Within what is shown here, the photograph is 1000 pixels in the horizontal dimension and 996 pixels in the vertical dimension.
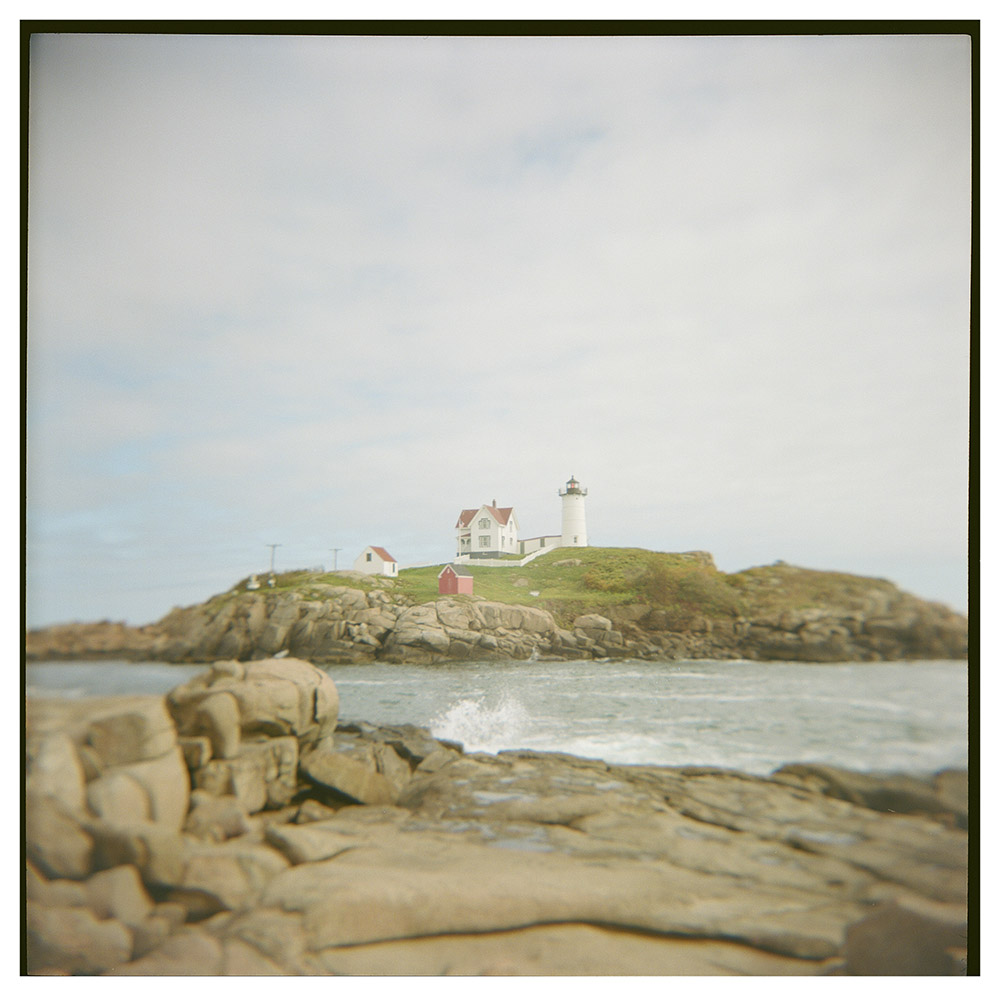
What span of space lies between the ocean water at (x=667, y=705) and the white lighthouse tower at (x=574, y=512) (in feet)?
2.49

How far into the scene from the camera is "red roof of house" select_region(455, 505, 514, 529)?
12.9 feet

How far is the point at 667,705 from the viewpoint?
12.2 feet

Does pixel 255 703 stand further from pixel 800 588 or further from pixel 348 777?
pixel 800 588

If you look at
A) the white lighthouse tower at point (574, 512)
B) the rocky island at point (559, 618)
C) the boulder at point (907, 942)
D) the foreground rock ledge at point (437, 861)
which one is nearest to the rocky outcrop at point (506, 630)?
the rocky island at point (559, 618)

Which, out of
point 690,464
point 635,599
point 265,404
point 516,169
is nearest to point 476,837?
point 635,599

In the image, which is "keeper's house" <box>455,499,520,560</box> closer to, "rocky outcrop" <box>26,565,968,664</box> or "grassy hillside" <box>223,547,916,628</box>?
"grassy hillside" <box>223,547,916,628</box>

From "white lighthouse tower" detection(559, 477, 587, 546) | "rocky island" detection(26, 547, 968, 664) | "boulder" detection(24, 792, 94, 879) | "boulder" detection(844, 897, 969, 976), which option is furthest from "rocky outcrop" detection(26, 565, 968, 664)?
"boulder" detection(844, 897, 969, 976)

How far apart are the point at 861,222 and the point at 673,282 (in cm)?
104

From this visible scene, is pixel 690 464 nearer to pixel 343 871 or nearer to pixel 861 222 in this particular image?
pixel 861 222

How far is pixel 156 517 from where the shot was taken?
359 centimetres

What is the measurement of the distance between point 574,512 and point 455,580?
0.88 m

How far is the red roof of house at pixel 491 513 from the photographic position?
394 cm

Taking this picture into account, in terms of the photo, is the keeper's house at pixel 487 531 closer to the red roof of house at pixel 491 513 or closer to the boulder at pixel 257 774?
the red roof of house at pixel 491 513

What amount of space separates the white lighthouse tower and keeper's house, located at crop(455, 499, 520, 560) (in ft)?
1.04
